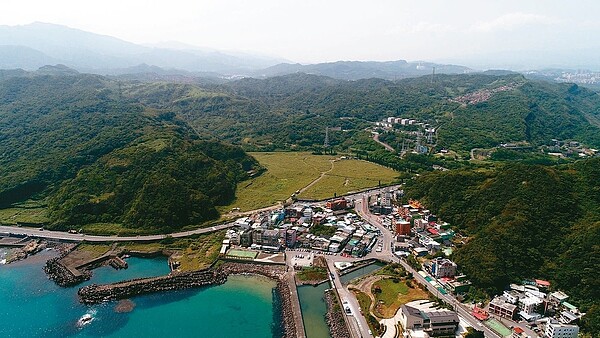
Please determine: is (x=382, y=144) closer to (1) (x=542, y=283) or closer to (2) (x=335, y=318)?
(1) (x=542, y=283)

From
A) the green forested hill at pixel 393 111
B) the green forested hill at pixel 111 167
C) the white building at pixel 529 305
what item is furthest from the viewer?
the green forested hill at pixel 393 111

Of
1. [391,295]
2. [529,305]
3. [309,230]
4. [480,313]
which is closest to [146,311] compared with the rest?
[391,295]

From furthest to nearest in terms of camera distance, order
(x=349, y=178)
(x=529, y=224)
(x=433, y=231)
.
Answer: (x=349, y=178), (x=433, y=231), (x=529, y=224)

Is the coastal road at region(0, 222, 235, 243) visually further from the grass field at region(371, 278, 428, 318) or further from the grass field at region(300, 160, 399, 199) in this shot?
the grass field at region(371, 278, 428, 318)

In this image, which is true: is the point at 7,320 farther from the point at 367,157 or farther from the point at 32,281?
the point at 367,157

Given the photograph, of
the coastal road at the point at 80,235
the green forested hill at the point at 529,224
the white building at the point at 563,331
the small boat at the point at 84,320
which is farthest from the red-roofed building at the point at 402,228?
the small boat at the point at 84,320

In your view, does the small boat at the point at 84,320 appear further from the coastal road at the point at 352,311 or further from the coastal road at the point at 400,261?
the coastal road at the point at 400,261

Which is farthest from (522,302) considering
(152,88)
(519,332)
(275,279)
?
(152,88)
